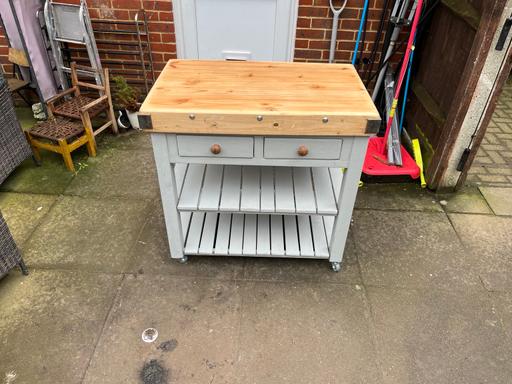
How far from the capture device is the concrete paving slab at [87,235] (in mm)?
2525

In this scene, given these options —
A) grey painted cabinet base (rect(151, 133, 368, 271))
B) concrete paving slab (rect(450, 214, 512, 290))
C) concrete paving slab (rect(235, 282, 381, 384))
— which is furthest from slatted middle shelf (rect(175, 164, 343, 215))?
concrete paving slab (rect(450, 214, 512, 290))

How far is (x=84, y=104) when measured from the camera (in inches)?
146

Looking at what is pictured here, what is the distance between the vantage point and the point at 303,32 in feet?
12.4

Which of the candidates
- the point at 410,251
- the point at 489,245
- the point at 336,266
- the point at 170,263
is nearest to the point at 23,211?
the point at 170,263

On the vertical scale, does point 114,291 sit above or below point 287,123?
below

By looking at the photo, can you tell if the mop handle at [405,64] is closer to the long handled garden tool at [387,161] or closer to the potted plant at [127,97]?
the long handled garden tool at [387,161]

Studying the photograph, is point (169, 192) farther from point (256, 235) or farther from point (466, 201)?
point (466, 201)

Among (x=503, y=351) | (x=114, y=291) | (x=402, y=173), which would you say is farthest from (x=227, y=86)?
(x=503, y=351)

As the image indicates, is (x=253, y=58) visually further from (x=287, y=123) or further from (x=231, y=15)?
(x=287, y=123)

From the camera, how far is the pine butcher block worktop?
1803 mm

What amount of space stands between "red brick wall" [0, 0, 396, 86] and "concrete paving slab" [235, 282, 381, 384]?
2.57 metres

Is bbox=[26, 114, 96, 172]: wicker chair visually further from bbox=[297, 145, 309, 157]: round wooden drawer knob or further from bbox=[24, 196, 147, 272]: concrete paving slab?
bbox=[297, 145, 309, 157]: round wooden drawer knob

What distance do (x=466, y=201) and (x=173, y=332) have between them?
103 inches

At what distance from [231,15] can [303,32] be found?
2.45 ft
